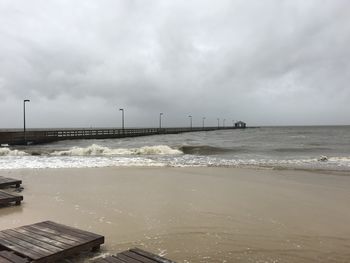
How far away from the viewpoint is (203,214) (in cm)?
827

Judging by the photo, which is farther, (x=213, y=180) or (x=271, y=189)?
(x=213, y=180)

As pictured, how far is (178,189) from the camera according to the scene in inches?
452

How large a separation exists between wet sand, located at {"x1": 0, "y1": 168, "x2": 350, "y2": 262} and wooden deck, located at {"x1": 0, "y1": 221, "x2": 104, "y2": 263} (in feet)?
0.92

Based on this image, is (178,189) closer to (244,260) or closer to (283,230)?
(283,230)

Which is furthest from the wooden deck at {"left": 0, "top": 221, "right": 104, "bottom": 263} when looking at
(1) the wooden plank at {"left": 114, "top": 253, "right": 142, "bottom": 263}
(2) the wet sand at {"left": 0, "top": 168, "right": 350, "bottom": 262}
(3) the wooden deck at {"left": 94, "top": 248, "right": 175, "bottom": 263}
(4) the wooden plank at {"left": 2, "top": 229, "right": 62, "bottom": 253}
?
(1) the wooden plank at {"left": 114, "top": 253, "right": 142, "bottom": 263}

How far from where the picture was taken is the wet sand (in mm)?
5973

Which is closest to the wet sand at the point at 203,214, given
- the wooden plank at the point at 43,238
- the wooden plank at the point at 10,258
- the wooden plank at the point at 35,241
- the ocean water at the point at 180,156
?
the wooden plank at the point at 43,238

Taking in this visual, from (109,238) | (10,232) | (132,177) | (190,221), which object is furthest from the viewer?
(132,177)

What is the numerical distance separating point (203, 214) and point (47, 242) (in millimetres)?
3852

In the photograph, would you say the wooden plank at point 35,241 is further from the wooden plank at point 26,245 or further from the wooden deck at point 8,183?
the wooden deck at point 8,183

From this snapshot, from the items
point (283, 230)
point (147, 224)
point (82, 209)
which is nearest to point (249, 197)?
point (283, 230)

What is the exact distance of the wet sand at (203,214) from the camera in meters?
5.97

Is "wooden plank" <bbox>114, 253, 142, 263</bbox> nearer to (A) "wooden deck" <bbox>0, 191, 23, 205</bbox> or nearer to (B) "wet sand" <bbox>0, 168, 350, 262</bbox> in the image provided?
(B) "wet sand" <bbox>0, 168, 350, 262</bbox>

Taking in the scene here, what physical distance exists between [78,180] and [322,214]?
28.9 feet
